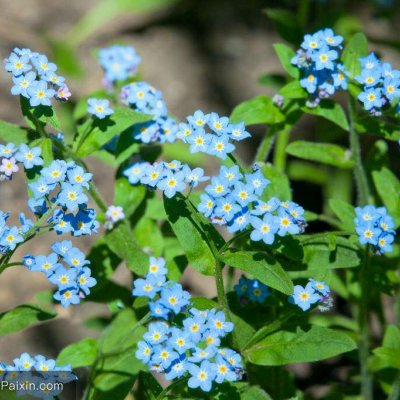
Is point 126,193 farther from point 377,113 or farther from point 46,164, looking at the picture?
point 377,113

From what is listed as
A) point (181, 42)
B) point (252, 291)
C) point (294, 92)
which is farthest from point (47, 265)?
point (181, 42)

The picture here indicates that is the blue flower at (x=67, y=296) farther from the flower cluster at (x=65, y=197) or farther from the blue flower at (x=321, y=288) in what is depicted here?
the blue flower at (x=321, y=288)

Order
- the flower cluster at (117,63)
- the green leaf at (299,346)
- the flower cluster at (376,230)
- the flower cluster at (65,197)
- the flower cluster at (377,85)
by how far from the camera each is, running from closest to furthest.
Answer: the flower cluster at (65,197) < the green leaf at (299,346) < the flower cluster at (376,230) < the flower cluster at (377,85) < the flower cluster at (117,63)

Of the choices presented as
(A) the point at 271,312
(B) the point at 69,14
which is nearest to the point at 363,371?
(A) the point at 271,312

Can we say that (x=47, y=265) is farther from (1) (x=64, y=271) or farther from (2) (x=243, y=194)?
(2) (x=243, y=194)

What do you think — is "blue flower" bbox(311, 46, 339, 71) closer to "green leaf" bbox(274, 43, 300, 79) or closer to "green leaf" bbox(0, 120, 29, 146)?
"green leaf" bbox(274, 43, 300, 79)

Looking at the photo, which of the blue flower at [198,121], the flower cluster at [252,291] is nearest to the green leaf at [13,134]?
the blue flower at [198,121]
